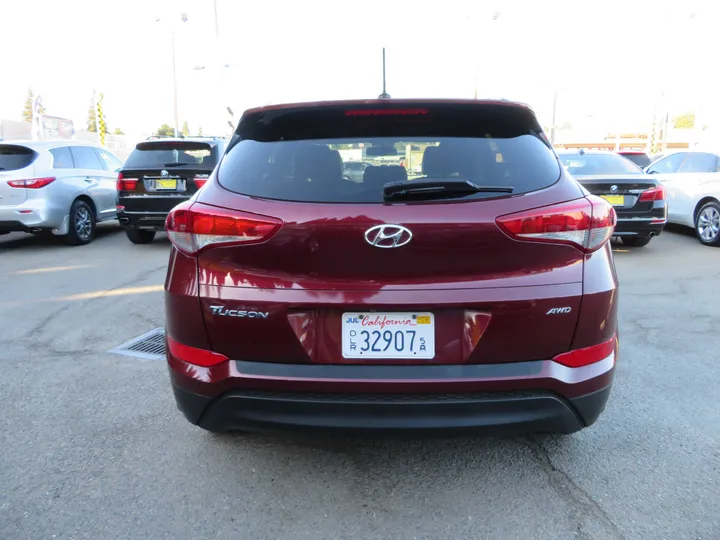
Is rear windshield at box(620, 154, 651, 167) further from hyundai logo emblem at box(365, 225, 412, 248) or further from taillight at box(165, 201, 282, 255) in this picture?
taillight at box(165, 201, 282, 255)

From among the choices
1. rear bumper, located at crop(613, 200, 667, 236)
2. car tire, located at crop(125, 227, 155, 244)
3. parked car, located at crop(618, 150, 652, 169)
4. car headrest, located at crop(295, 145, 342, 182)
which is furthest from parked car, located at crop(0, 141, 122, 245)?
parked car, located at crop(618, 150, 652, 169)

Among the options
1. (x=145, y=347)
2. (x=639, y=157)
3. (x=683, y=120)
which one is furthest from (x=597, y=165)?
(x=683, y=120)

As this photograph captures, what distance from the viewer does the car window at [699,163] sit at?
379 inches

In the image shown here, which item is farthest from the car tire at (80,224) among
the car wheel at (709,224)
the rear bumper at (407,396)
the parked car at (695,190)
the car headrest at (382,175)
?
the car wheel at (709,224)

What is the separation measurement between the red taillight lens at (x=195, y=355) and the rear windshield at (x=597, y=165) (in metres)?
7.49

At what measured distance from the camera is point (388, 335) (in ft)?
7.33

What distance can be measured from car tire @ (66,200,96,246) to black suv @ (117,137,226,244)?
3.09 ft

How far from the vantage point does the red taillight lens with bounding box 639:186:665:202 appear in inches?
319

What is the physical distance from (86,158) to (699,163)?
10.6 m

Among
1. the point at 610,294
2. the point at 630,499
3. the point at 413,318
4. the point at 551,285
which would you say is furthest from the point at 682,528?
the point at 413,318

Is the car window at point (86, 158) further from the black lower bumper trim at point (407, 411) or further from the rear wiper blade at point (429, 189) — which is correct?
the rear wiper blade at point (429, 189)

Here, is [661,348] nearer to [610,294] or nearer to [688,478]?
[688,478]

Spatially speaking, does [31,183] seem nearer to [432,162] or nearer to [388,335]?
[432,162]

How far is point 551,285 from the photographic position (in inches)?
88.3
